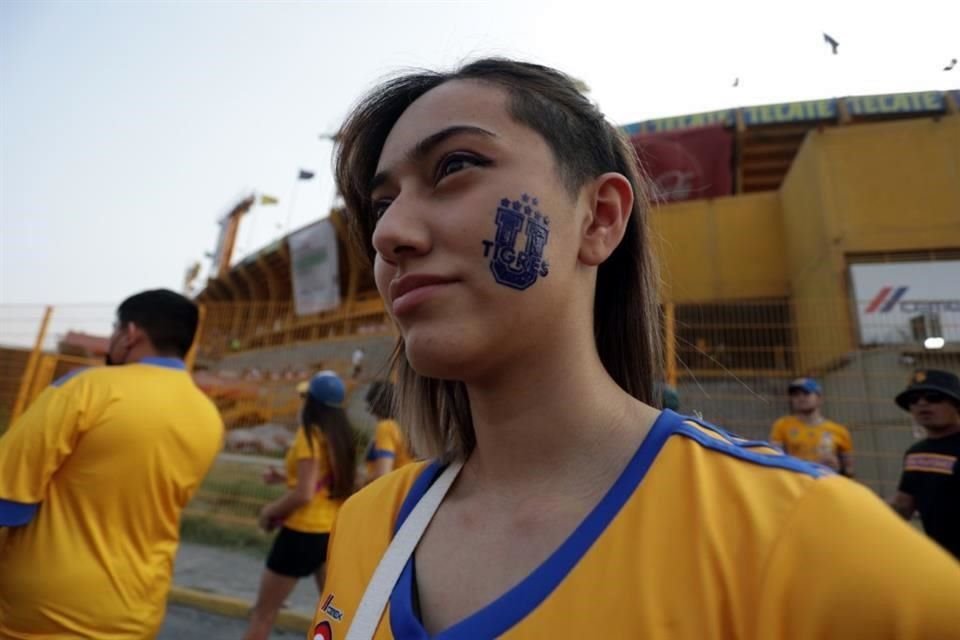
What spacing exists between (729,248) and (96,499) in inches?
528

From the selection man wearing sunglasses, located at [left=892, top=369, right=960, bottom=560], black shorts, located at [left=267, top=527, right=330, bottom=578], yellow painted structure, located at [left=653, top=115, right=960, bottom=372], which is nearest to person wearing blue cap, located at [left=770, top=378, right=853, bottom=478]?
man wearing sunglasses, located at [left=892, top=369, right=960, bottom=560]

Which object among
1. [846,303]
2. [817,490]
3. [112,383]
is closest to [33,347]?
[112,383]

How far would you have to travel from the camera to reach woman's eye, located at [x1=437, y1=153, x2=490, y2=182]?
1.07m

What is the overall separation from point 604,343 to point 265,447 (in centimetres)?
764

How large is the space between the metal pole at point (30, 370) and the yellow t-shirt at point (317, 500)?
5.93m

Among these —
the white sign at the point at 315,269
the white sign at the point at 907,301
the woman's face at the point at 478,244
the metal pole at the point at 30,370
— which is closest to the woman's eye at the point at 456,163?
the woman's face at the point at 478,244

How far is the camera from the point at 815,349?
7.16 m

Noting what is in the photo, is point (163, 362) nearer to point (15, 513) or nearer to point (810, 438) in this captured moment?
point (15, 513)

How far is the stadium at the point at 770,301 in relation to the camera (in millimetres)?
6746

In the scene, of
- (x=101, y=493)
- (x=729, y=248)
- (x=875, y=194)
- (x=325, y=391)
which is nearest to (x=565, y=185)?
(x=101, y=493)

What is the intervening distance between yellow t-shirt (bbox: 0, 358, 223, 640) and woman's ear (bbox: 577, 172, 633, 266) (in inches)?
85.8

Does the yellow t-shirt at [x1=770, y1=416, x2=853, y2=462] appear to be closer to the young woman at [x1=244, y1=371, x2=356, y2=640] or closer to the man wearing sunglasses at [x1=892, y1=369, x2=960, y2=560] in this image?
the man wearing sunglasses at [x1=892, y1=369, x2=960, y2=560]

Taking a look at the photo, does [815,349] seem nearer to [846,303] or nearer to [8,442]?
[846,303]

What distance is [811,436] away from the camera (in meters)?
5.04
